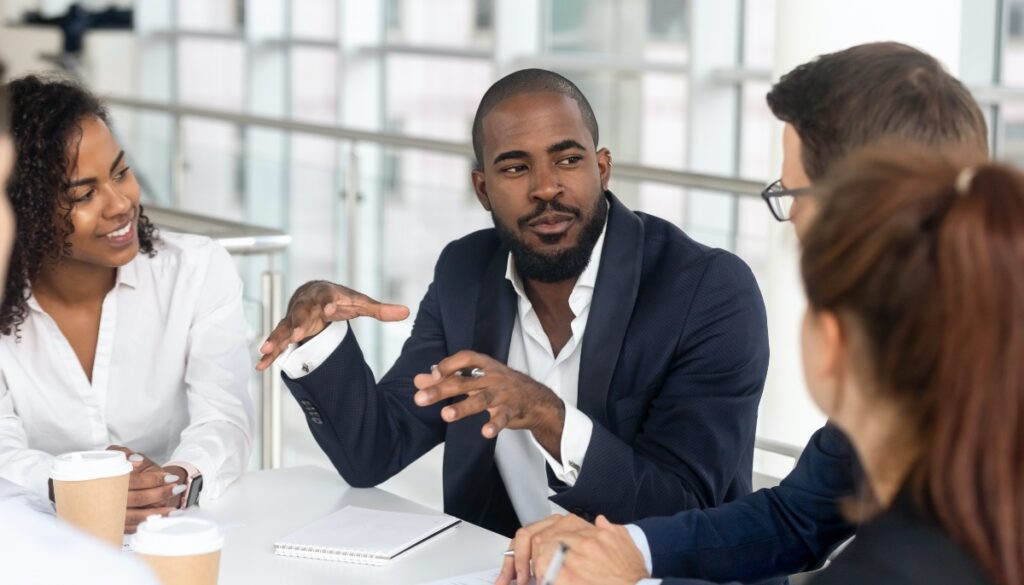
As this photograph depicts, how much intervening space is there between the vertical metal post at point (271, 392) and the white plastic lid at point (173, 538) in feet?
5.81

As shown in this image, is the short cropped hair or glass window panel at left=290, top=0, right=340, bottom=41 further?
glass window panel at left=290, top=0, right=340, bottom=41

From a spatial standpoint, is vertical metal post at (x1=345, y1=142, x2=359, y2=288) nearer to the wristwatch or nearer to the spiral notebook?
the wristwatch

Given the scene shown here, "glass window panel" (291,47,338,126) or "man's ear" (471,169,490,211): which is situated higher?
"glass window panel" (291,47,338,126)

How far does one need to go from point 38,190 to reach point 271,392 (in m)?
0.94

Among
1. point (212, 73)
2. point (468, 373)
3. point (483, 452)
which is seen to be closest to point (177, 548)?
point (468, 373)

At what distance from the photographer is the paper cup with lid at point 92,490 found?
5.17 feet

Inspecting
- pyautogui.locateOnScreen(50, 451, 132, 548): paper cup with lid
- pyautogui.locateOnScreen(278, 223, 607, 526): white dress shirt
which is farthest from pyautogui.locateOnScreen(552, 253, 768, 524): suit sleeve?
pyautogui.locateOnScreen(50, 451, 132, 548): paper cup with lid

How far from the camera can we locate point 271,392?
120 inches

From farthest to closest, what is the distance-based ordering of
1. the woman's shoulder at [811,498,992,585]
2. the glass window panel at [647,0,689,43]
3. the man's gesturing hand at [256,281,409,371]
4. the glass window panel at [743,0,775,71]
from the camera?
the glass window panel at [647,0,689,43] < the glass window panel at [743,0,775,71] < the man's gesturing hand at [256,281,409,371] < the woman's shoulder at [811,498,992,585]

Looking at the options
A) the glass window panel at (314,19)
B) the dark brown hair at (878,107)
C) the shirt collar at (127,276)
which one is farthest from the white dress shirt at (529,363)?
the glass window panel at (314,19)

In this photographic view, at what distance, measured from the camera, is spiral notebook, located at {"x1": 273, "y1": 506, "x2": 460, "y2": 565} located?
66.6 inches

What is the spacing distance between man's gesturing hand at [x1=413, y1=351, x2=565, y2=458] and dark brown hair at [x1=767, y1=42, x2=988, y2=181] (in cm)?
50

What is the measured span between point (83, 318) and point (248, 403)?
1.03 ft

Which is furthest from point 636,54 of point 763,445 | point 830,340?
point 830,340
